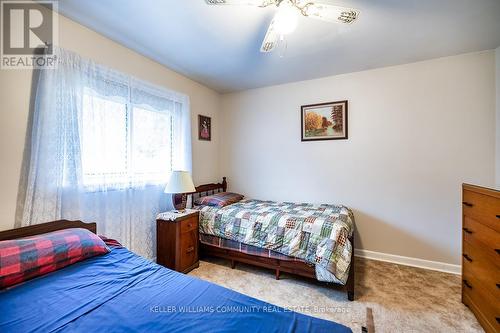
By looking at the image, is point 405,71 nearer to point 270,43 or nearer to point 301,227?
point 270,43

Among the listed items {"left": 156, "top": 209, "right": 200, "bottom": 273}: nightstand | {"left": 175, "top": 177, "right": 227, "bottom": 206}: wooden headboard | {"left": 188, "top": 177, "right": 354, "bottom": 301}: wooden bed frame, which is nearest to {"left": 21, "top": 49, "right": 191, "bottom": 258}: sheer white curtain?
{"left": 156, "top": 209, "right": 200, "bottom": 273}: nightstand

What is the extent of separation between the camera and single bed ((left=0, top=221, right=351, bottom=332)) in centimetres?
94

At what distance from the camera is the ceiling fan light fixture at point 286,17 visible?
1.50 m

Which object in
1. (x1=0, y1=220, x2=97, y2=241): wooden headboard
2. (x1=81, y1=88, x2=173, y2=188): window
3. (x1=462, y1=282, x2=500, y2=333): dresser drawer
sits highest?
(x1=81, y1=88, x2=173, y2=188): window

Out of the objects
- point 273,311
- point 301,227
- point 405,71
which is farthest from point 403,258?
point 273,311

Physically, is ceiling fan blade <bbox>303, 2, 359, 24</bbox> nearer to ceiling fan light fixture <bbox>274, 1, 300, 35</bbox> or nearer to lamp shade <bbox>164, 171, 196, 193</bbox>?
ceiling fan light fixture <bbox>274, 1, 300, 35</bbox>

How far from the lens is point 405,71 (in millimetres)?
2879

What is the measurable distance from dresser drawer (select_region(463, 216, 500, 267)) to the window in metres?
3.19

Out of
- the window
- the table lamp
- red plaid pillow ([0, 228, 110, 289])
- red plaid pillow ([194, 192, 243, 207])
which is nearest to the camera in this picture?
red plaid pillow ([0, 228, 110, 289])

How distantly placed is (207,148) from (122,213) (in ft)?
5.90

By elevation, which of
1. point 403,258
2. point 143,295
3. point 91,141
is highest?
point 91,141

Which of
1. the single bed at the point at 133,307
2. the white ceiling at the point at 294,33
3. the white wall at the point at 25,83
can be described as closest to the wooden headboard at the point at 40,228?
the white wall at the point at 25,83

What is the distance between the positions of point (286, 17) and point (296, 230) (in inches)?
75.5

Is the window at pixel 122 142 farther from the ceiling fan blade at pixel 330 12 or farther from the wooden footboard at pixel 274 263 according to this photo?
the ceiling fan blade at pixel 330 12
